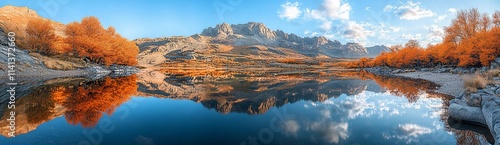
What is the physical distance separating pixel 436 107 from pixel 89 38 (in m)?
66.4

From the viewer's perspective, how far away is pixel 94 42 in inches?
2352

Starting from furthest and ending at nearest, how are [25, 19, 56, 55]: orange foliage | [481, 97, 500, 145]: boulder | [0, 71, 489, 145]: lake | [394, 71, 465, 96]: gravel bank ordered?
[25, 19, 56, 55]: orange foliage → [394, 71, 465, 96]: gravel bank → [0, 71, 489, 145]: lake → [481, 97, 500, 145]: boulder

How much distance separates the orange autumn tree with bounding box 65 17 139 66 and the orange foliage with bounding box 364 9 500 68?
79347 millimetres

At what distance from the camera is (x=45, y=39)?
55312 mm

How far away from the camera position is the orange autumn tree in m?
58.4

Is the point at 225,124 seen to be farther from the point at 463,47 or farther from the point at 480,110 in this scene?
the point at 463,47

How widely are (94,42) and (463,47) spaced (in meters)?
80.9

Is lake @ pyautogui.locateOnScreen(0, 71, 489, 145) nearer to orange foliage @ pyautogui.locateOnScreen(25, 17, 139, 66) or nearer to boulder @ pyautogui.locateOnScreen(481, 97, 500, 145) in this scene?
boulder @ pyautogui.locateOnScreen(481, 97, 500, 145)

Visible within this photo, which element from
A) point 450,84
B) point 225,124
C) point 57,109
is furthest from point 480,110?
point 57,109

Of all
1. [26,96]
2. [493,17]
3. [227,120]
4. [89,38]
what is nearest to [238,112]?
[227,120]

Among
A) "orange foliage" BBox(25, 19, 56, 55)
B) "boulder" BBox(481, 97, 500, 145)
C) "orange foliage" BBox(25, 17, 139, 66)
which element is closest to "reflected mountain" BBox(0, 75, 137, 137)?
"boulder" BBox(481, 97, 500, 145)

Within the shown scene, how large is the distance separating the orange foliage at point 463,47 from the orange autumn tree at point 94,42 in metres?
79.3

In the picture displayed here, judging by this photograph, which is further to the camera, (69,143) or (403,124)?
(403,124)

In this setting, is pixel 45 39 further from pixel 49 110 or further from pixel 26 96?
pixel 49 110
